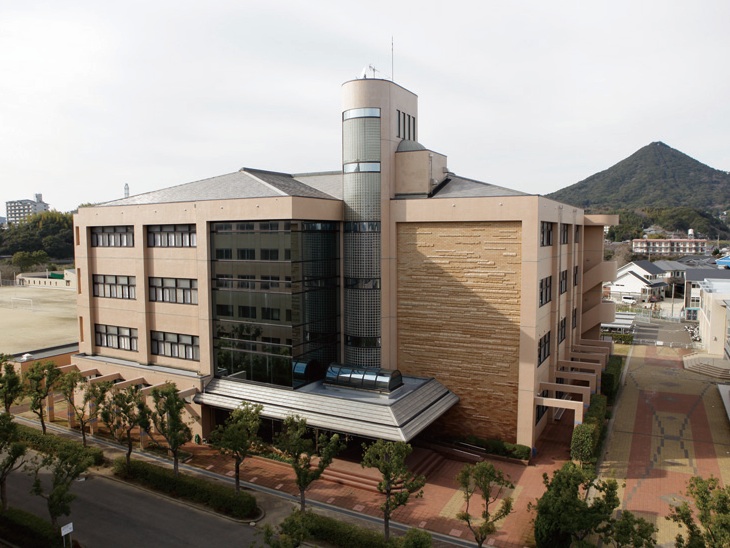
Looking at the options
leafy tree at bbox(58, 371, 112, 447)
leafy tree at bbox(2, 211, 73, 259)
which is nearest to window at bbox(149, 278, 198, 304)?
leafy tree at bbox(58, 371, 112, 447)

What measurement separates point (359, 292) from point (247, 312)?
613cm

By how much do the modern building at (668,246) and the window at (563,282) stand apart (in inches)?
5441

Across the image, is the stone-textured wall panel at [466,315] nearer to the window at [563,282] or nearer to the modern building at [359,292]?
the modern building at [359,292]

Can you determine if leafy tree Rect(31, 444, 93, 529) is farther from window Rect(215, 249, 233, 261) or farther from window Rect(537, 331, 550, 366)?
window Rect(537, 331, 550, 366)

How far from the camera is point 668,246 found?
159 metres

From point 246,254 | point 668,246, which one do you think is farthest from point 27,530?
point 668,246

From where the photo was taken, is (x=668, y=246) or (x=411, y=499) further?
(x=668, y=246)

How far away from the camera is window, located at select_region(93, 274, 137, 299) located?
109 ft

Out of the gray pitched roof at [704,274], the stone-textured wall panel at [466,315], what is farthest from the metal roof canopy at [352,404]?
the gray pitched roof at [704,274]

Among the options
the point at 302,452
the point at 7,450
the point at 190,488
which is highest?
the point at 302,452

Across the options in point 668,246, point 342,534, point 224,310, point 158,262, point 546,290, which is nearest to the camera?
point 342,534

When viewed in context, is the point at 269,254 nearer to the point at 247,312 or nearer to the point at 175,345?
the point at 247,312

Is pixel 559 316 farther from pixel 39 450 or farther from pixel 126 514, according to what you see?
pixel 39 450

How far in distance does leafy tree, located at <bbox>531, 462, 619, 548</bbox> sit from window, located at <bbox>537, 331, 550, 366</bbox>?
11.3 metres
